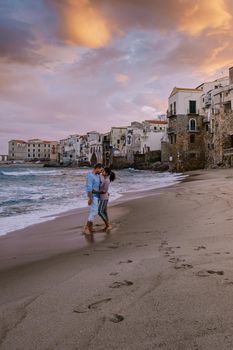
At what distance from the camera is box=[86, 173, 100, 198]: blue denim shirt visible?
26.9ft

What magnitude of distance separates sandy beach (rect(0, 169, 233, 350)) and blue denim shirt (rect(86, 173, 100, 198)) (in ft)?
5.53

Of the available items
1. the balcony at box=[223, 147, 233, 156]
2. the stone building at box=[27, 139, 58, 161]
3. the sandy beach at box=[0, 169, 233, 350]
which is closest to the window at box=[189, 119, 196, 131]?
the balcony at box=[223, 147, 233, 156]

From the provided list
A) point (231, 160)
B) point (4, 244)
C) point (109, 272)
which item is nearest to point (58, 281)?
point (109, 272)

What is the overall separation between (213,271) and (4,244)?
181 inches

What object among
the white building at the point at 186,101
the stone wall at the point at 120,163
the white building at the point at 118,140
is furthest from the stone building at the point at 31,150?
the white building at the point at 186,101

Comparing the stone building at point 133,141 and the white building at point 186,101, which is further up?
the white building at point 186,101

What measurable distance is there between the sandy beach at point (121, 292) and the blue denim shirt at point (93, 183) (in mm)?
1686

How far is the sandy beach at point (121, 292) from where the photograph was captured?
2602mm

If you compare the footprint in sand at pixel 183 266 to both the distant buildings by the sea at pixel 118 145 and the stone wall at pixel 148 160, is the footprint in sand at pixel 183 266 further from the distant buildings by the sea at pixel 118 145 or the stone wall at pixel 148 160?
the distant buildings by the sea at pixel 118 145

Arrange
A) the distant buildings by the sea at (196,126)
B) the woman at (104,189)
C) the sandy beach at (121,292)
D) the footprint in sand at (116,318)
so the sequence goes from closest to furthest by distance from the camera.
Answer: the sandy beach at (121,292) < the footprint in sand at (116,318) < the woman at (104,189) < the distant buildings by the sea at (196,126)

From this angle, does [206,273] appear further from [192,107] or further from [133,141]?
[133,141]

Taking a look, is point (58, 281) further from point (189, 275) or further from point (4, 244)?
point (4, 244)

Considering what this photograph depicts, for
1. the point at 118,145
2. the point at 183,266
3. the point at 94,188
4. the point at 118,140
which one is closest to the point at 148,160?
the point at 118,145

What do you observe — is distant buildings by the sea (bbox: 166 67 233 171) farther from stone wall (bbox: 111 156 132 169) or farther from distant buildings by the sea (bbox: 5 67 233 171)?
stone wall (bbox: 111 156 132 169)
